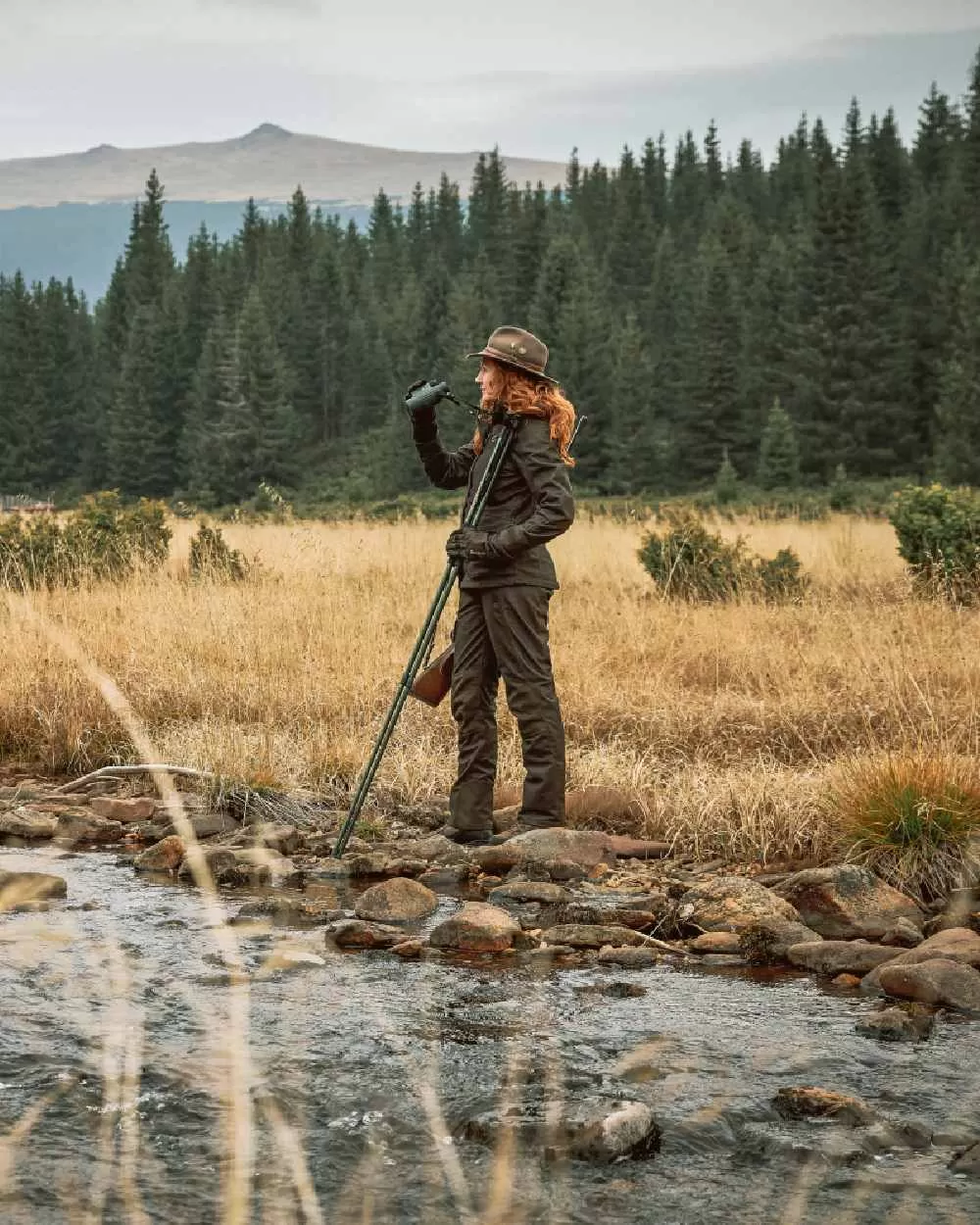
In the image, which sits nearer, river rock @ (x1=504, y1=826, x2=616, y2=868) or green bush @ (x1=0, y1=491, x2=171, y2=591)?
river rock @ (x1=504, y1=826, x2=616, y2=868)

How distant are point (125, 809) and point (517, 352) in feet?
10.5

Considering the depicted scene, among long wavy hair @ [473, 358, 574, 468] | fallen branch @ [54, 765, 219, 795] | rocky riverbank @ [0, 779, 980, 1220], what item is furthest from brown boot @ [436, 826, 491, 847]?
long wavy hair @ [473, 358, 574, 468]

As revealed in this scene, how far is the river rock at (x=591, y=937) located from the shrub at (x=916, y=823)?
131 cm

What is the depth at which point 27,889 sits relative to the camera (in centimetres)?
654

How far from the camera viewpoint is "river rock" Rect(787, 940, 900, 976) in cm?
562

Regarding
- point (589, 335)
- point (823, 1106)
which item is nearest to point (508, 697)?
point (823, 1106)

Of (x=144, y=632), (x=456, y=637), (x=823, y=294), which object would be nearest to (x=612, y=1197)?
(x=456, y=637)

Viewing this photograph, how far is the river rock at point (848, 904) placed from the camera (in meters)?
6.10

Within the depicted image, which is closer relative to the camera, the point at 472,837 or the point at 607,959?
the point at 607,959

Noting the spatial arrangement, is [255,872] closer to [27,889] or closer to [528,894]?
[27,889]

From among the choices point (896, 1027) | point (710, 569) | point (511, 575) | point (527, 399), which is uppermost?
point (527, 399)

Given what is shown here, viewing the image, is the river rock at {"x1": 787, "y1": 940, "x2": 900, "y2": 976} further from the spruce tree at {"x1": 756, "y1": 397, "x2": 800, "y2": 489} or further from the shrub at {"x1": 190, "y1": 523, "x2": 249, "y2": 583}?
the spruce tree at {"x1": 756, "y1": 397, "x2": 800, "y2": 489}

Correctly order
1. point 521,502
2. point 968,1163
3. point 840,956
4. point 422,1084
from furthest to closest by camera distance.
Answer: point 521,502, point 840,956, point 422,1084, point 968,1163

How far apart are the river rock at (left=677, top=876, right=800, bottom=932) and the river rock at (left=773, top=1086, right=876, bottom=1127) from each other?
181 cm
